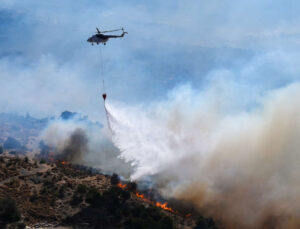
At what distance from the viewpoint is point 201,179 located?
6838 centimetres

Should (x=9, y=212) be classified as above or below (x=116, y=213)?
below

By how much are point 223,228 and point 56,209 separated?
3316cm

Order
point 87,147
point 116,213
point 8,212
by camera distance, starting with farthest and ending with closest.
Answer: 1. point 87,147
2. point 116,213
3. point 8,212

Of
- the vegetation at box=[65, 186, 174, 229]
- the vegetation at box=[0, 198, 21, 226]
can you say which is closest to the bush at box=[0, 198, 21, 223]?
the vegetation at box=[0, 198, 21, 226]

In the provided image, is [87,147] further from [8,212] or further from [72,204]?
[8,212]

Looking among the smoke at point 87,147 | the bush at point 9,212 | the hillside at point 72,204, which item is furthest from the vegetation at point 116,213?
the smoke at point 87,147

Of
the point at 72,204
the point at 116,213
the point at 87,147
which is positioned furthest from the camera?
the point at 87,147

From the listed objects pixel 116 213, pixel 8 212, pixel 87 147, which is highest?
pixel 87 147

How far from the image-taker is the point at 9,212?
4341 centimetres

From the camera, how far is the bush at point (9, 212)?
141ft

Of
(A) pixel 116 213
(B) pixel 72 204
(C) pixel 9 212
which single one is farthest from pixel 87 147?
(C) pixel 9 212

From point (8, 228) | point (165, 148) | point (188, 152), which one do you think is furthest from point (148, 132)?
point (8, 228)

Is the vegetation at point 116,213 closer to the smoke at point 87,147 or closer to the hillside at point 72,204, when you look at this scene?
the hillside at point 72,204

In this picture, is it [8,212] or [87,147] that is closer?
[8,212]
